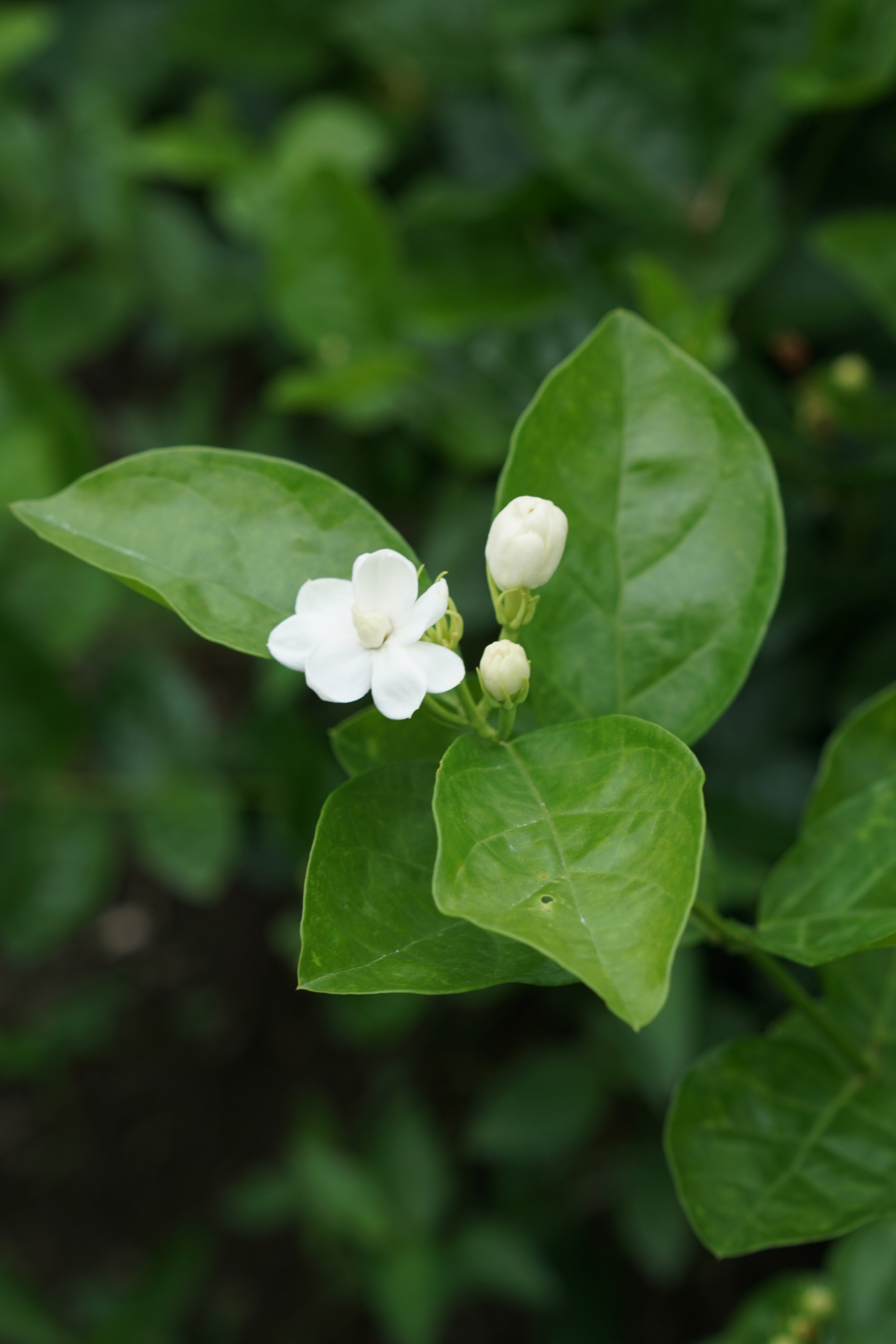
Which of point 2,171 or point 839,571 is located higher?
point 2,171

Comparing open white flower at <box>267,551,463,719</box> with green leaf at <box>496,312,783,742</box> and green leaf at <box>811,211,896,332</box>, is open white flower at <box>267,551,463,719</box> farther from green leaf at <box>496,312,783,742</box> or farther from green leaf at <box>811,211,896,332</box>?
green leaf at <box>811,211,896,332</box>

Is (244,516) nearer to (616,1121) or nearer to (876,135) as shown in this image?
(876,135)

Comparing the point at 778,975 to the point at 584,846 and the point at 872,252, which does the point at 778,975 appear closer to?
the point at 584,846

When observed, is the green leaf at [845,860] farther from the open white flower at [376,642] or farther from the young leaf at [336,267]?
the young leaf at [336,267]

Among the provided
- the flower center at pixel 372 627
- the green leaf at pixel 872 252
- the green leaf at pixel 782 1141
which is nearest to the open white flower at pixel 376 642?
the flower center at pixel 372 627

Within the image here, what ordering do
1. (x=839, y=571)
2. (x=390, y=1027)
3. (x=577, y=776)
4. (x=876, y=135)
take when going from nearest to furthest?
(x=577, y=776), (x=839, y=571), (x=876, y=135), (x=390, y=1027)

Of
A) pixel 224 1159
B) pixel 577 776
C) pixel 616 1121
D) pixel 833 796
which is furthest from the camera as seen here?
pixel 224 1159

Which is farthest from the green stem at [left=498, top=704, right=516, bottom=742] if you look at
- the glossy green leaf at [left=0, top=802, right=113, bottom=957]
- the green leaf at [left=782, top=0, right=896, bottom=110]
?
the glossy green leaf at [left=0, top=802, right=113, bottom=957]

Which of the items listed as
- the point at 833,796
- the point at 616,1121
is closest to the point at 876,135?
the point at 833,796

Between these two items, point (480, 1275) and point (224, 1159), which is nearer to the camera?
point (480, 1275)
